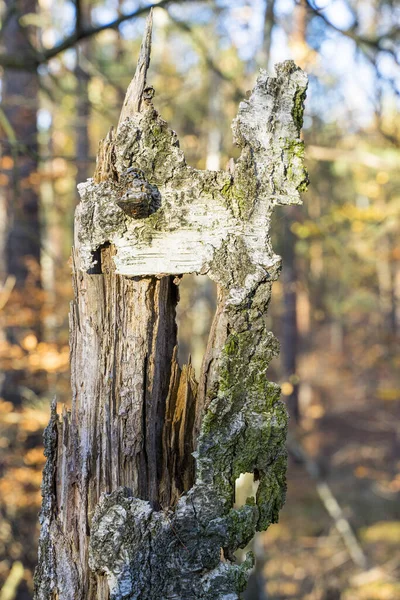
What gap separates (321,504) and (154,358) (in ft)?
35.4

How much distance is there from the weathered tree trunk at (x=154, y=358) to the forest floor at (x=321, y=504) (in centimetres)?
333

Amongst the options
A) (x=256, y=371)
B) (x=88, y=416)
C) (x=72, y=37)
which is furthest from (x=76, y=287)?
(x=72, y=37)

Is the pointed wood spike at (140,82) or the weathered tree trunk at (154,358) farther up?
the pointed wood spike at (140,82)

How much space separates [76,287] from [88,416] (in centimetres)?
40

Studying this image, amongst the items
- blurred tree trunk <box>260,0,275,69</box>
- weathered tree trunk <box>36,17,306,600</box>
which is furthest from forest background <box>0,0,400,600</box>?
weathered tree trunk <box>36,17,306,600</box>

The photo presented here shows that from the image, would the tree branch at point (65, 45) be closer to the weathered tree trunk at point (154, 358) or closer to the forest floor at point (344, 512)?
the weathered tree trunk at point (154, 358)

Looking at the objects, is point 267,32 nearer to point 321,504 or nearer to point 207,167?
point 207,167

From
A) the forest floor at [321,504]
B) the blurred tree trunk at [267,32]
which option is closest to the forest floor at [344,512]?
the forest floor at [321,504]

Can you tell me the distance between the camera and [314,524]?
10.3 metres

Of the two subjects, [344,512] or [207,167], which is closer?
[207,167]

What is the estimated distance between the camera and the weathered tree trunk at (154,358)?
1.53m

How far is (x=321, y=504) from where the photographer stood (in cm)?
1124

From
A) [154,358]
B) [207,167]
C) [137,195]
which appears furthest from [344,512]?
[137,195]

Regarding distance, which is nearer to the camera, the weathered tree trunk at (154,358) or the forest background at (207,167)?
the weathered tree trunk at (154,358)
